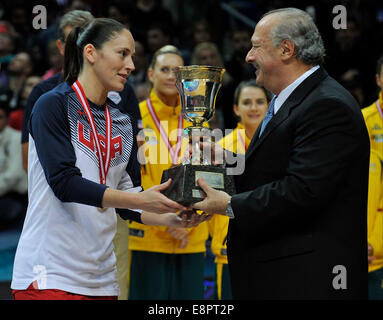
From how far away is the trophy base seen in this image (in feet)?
9.45

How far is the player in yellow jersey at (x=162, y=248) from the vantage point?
15.5 ft

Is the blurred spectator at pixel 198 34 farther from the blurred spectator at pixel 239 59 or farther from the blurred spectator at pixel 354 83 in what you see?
the blurred spectator at pixel 354 83

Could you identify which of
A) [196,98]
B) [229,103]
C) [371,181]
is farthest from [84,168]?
[229,103]

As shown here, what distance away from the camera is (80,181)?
8.99 feet

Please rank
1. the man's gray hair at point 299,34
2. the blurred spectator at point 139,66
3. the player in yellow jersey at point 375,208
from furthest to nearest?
the blurred spectator at point 139,66, the player in yellow jersey at point 375,208, the man's gray hair at point 299,34

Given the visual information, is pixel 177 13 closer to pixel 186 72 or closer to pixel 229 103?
pixel 229 103

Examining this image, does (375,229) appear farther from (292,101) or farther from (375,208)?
(292,101)

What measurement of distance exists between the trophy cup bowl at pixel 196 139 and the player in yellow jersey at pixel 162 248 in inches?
58.4

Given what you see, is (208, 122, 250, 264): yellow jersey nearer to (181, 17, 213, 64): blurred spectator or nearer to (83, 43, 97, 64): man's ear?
(83, 43, 97, 64): man's ear

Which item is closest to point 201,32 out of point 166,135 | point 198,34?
point 198,34

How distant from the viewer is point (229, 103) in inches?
270

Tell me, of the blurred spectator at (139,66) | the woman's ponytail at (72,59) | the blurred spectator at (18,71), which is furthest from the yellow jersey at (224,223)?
the blurred spectator at (18,71)

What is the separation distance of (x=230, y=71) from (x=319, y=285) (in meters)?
5.21

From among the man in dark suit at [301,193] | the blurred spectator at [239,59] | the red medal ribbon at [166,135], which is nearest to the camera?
the man in dark suit at [301,193]
